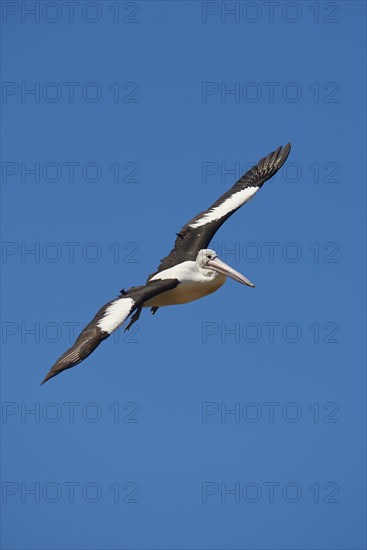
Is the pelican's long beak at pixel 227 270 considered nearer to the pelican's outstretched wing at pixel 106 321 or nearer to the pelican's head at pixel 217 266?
the pelican's head at pixel 217 266

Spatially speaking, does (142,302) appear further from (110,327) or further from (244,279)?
(244,279)

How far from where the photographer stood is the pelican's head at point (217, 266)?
26953 millimetres

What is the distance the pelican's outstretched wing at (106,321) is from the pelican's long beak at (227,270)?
3.89 feet

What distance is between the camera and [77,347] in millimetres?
23109

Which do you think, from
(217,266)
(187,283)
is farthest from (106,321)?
(217,266)

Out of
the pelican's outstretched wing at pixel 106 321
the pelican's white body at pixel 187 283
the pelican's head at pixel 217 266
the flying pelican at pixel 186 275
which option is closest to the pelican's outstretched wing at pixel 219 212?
the flying pelican at pixel 186 275

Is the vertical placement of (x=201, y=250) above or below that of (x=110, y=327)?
above

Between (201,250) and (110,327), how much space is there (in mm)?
4549

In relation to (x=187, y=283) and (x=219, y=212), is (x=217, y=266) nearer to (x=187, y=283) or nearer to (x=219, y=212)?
(x=187, y=283)

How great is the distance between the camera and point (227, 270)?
26953 millimetres

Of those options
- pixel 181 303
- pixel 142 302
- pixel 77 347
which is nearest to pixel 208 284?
pixel 181 303

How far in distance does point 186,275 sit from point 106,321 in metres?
3.10

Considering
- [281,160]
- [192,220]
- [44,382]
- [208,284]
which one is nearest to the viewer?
[44,382]

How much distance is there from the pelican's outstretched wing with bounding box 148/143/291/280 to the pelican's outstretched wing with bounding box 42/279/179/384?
178 cm
